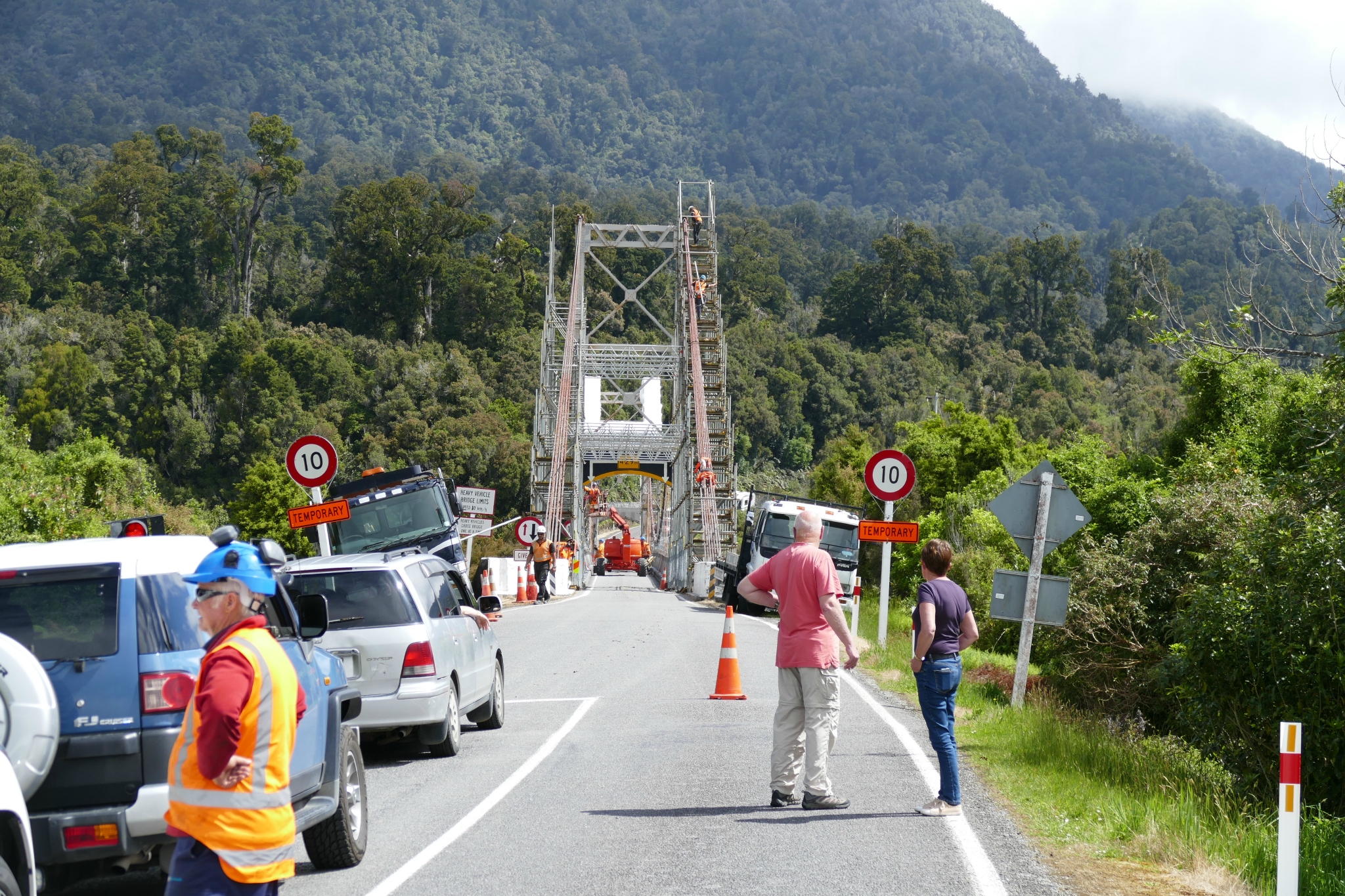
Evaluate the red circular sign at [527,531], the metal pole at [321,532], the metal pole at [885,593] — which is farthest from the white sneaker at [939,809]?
the red circular sign at [527,531]

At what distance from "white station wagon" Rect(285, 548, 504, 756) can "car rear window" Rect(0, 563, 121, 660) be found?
159 inches

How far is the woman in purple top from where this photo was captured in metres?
8.46

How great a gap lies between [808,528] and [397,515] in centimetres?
1766

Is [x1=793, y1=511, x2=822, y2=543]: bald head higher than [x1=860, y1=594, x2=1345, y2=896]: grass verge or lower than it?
higher

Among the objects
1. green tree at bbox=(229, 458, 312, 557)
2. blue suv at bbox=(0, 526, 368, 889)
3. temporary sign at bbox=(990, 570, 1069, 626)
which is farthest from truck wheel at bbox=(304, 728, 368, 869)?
green tree at bbox=(229, 458, 312, 557)

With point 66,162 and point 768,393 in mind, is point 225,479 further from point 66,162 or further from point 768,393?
point 66,162

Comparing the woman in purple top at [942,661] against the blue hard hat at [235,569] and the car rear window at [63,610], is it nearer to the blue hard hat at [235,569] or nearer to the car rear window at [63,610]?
the car rear window at [63,610]

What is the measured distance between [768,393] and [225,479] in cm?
4917

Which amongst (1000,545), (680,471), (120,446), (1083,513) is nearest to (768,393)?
(680,471)

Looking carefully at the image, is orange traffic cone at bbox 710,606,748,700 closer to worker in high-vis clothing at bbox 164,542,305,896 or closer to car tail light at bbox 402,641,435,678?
car tail light at bbox 402,641,435,678

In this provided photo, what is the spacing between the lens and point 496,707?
41.9 feet

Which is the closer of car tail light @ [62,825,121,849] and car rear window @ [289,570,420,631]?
car tail light @ [62,825,121,849]

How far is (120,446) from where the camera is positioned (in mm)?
84312

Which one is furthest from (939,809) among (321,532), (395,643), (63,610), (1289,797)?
(321,532)
